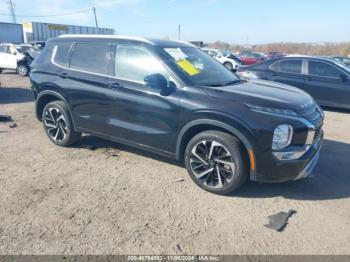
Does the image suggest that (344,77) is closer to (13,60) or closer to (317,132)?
(317,132)

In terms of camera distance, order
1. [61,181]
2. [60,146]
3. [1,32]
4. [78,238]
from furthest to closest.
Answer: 1. [1,32]
2. [60,146]
3. [61,181]
4. [78,238]

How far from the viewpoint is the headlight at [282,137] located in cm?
330

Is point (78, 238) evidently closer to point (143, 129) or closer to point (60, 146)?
point (143, 129)

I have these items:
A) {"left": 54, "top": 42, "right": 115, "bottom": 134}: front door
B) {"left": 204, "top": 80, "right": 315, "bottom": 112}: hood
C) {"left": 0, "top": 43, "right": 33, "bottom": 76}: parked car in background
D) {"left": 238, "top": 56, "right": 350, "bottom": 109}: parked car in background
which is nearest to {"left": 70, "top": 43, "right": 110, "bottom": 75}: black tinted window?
{"left": 54, "top": 42, "right": 115, "bottom": 134}: front door

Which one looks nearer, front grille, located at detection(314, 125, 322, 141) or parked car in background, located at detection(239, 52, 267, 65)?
front grille, located at detection(314, 125, 322, 141)

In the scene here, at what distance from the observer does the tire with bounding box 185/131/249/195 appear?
3504 millimetres

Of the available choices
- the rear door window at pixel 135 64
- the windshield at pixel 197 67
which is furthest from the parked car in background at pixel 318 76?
the rear door window at pixel 135 64

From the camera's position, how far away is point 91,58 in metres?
4.65

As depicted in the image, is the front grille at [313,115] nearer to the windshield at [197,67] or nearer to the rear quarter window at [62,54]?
the windshield at [197,67]

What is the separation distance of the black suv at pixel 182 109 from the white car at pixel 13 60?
1139 cm

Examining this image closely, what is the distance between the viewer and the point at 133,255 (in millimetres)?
2662

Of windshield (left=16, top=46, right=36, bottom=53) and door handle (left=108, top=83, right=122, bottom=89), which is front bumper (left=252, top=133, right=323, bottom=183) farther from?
windshield (left=16, top=46, right=36, bottom=53)

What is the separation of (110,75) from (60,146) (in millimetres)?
1748

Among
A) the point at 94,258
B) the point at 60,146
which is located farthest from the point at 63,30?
the point at 94,258
